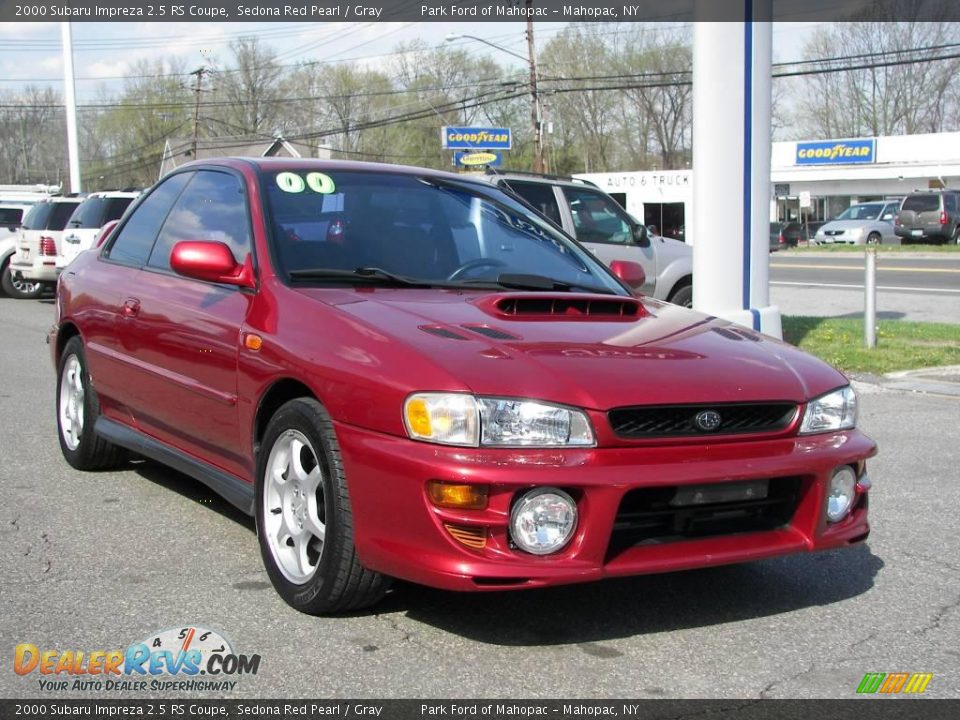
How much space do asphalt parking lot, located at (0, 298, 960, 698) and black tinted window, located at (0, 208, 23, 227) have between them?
2135 cm

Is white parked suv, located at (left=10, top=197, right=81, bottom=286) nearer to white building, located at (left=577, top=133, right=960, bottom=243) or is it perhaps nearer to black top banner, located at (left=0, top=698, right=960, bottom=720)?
black top banner, located at (left=0, top=698, right=960, bottom=720)

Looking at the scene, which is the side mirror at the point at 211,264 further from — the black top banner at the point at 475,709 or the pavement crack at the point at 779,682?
the pavement crack at the point at 779,682

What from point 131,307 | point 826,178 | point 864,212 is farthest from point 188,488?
point 826,178

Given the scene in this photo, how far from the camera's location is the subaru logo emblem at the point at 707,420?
352cm

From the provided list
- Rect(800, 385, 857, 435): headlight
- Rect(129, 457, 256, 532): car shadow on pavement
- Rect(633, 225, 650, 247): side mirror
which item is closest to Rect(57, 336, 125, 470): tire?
Rect(129, 457, 256, 532): car shadow on pavement

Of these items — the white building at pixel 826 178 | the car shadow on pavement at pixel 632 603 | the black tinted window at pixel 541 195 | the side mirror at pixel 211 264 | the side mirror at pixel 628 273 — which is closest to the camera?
the car shadow on pavement at pixel 632 603

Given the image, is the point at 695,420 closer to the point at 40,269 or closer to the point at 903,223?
the point at 40,269

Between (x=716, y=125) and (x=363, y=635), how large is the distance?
6562 millimetres

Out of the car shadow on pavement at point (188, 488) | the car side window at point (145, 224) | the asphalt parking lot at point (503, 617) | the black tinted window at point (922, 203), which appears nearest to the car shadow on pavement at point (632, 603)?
the asphalt parking lot at point (503, 617)

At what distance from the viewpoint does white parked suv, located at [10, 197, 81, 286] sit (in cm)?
1841

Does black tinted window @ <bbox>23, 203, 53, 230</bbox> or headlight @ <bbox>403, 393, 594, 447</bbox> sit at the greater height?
black tinted window @ <bbox>23, 203, 53, 230</bbox>

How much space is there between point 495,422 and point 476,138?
5076 centimetres

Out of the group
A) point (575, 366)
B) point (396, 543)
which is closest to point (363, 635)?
point (396, 543)

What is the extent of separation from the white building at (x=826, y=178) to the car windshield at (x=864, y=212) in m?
6.06
